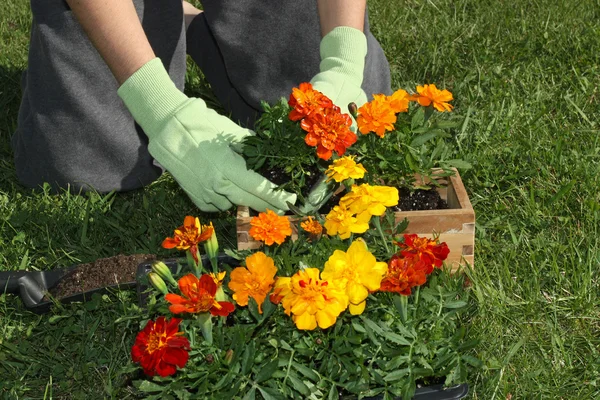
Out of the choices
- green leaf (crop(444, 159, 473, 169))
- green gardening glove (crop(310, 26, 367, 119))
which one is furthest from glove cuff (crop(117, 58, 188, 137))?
green leaf (crop(444, 159, 473, 169))

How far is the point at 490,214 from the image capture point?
235cm

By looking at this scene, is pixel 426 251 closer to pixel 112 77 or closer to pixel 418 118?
pixel 418 118

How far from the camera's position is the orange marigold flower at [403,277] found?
131cm

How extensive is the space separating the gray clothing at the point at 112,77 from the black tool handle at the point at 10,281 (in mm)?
651

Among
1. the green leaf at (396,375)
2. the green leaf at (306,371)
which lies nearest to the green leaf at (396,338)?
the green leaf at (396,375)

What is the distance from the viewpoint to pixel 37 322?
6.54 ft

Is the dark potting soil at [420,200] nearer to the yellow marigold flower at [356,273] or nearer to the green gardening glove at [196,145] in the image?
the green gardening glove at [196,145]

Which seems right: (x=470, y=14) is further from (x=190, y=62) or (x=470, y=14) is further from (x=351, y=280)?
(x=351, y=280)

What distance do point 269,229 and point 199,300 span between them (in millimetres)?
274

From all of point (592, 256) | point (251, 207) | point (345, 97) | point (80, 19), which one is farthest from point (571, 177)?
point (80, 19)

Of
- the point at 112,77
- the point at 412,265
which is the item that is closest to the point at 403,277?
the point at 412,265

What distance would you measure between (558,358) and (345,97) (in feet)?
3.00

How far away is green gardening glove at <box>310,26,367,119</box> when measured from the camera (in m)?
2.12

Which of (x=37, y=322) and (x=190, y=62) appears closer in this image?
(x=37, y=322)
